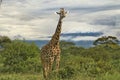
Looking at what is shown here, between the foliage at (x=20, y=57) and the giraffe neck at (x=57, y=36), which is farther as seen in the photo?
the foliage at (x=20, y=57)

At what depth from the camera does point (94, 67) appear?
2091 cm

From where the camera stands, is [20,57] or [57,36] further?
[20,57]

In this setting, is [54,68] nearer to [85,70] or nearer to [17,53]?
[85,70]

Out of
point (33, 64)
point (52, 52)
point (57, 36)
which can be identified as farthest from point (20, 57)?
point (52, 52)

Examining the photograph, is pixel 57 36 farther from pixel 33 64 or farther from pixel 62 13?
pixel 33 64

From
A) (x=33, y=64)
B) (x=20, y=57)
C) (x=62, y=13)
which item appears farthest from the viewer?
(x=20, y=57)

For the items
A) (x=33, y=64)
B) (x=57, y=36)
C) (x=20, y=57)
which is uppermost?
(x=57, y=36)

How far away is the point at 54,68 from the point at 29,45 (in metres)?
10.2

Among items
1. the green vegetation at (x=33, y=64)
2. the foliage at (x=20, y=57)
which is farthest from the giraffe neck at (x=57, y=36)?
the foliage at (x=20, y=57)

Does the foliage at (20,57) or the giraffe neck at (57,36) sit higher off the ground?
the giraffe neck at (57,36)

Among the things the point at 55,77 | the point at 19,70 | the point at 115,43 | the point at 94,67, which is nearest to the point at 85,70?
the point at 94,67

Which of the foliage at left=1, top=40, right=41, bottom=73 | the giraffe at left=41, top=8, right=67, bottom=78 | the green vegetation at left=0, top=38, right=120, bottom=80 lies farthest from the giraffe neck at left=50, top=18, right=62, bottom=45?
the foliage at left=1, top=40, right=41, bottom=73

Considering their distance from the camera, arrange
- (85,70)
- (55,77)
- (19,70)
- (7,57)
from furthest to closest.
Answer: (7,57) < (19,70) < (85,70) < (55,77)

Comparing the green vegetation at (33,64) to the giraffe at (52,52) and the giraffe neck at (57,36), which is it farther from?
the giraffe neck at (57,36)
